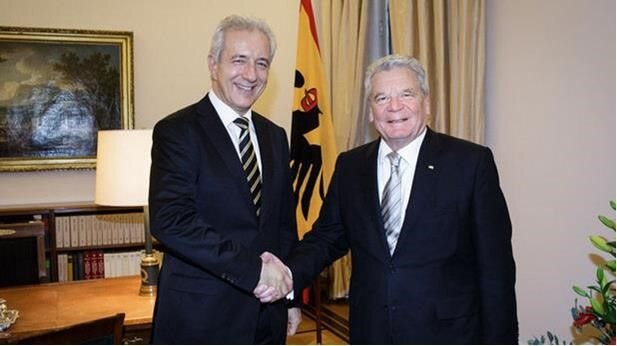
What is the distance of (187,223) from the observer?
1.83m

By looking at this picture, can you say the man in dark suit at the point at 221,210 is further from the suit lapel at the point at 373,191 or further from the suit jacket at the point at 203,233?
the suit lapel at the point at 373,191

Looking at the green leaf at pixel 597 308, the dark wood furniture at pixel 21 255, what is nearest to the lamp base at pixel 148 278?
the dark wood furniture at pixel 21 255

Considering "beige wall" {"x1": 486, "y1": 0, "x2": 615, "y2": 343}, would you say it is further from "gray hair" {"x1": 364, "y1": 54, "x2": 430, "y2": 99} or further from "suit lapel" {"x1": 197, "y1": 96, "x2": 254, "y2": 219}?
"suit lapel" {"x1": 197, "y1": 96, "x2": 254, "y2": 219}

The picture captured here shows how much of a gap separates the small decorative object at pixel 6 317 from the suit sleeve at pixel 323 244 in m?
1.00

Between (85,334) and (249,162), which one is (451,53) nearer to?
(249,162)

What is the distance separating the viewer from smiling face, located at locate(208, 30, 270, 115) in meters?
2.00

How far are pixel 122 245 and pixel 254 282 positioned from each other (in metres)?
3.03

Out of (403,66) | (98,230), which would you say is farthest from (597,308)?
(98,230)

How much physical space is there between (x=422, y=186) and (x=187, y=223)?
71 centimetres

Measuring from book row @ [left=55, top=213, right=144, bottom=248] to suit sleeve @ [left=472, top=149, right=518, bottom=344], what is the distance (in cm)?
338

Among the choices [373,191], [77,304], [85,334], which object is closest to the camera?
[85,334]

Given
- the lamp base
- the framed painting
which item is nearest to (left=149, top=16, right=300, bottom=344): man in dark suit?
the lamp base

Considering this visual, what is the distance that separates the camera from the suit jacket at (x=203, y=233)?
183 centimetres

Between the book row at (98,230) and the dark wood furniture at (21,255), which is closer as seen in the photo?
the dark wood furniture at (21,255)
